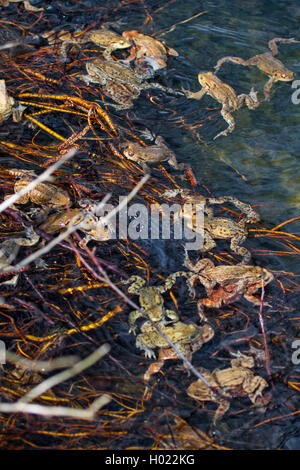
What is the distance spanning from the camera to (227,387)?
4.06 meters

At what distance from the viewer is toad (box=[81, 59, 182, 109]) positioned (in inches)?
280

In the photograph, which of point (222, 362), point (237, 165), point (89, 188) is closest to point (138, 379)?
point (222, 362)

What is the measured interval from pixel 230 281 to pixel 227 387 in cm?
126

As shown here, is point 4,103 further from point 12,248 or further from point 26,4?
point 26,4

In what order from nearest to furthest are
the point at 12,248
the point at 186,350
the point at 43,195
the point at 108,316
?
the point at 186,350, the point at 108,316, the point at 12,248, the point at 43,195

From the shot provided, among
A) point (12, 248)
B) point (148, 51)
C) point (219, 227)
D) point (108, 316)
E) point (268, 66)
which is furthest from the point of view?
point (148, 51)

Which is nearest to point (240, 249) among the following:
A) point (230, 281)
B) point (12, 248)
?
point (230, 281)

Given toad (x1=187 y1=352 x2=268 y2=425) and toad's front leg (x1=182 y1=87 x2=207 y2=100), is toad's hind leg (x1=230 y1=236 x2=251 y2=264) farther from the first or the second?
toad's front leg (x1=182 y1=87 x2=207 y2=100)

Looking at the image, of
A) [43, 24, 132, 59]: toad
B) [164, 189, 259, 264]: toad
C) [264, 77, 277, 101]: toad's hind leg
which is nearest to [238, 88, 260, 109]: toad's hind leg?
[264, 77, 277, 101]: toad's hind leg

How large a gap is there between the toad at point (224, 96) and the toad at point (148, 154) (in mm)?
1029

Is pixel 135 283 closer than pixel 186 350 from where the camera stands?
No

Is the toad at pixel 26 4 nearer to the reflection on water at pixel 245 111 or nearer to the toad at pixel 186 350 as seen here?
the reflection on water at pixel 245 111

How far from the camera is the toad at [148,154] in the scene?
6.13 metres
